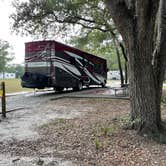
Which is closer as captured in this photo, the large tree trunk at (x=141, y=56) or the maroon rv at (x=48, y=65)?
the large tree trunk at (x=141, y=56)

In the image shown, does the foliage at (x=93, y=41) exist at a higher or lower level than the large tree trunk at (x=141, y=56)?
higher

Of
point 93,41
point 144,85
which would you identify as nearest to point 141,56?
point 144,85

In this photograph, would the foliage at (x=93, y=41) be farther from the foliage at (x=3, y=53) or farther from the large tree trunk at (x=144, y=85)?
the foliage at (x=3, y=53)

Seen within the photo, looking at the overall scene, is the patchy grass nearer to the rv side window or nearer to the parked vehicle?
the rv side window

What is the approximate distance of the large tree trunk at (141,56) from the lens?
191 inches

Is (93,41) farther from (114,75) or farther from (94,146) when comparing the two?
(114,75)

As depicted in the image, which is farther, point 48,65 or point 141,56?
point 48,65

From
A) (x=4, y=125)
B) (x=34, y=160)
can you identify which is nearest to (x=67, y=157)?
(x=34, y=160)

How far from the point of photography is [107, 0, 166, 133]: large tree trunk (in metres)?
4.86

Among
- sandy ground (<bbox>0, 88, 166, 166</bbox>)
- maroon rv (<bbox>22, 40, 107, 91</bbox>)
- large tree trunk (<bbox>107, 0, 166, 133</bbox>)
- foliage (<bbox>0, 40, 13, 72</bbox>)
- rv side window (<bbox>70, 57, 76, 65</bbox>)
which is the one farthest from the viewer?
foliage (<bbox>0, 40, 13, 72</bbox>)

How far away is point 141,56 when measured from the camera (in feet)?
16.1

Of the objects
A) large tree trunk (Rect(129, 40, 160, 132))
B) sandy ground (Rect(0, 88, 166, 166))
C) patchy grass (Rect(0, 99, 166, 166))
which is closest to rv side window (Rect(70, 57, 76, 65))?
sandy ground (Rect(0, 88, 166, 166))

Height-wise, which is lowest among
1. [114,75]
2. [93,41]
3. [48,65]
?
[48,65]

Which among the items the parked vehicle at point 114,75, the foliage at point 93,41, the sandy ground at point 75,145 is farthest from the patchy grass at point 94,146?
the parked vehicle at point 114,75
